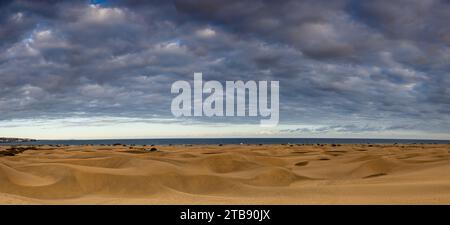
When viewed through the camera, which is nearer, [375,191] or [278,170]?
[375,191]

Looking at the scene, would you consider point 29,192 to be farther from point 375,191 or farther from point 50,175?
point 375,191

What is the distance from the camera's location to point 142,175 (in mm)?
13375

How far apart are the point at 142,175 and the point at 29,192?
343 centimetres
